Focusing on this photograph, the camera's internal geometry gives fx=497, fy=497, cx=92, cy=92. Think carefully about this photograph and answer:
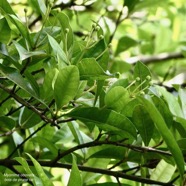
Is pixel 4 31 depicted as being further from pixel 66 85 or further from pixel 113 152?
pixel 113 152

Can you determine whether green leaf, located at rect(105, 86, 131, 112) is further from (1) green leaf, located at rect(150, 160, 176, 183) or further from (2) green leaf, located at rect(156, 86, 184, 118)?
(1) green leaf, located at rect(150, 160, 176, 183)

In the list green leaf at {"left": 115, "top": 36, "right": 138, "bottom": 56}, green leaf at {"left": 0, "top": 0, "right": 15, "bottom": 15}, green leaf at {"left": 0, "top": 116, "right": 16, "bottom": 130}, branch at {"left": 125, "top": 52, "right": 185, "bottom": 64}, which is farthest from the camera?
Result: branch at {"left": 125, "top": 52, "right": 185, "bottom": 64}

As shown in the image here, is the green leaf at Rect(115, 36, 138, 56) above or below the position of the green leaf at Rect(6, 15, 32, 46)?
below

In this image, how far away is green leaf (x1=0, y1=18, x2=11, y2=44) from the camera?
2.98ft

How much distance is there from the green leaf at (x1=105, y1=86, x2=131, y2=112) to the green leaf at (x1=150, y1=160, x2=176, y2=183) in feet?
0.67

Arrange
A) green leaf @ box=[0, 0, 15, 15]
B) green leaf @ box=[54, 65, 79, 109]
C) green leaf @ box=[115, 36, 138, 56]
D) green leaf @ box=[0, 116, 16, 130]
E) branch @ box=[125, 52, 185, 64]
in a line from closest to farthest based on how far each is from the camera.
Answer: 1. green leaf @ box=[54, 65, 79, 109]
2. green leaf @ box=[0, 0, 15, 15]
3. green leaf @ box=[0, 116, 16, 130]
4. green leaf @ box=[115, 36, 138, 56]
5. branch @ box=[125, 52, 185, 64]

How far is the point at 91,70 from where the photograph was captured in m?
0.82

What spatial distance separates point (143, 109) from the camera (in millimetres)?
898

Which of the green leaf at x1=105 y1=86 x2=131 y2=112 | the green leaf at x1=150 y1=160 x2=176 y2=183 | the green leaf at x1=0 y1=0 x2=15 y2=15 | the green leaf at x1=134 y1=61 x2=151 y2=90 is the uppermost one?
the green leaf at x1=0 y1=0 x2=15 y2=15

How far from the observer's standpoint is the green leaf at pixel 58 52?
2.60 ft

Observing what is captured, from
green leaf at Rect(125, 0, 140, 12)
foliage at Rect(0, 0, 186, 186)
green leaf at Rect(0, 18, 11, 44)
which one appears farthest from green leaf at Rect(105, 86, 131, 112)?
green leaf at Rect(125, 0, 140, 12)

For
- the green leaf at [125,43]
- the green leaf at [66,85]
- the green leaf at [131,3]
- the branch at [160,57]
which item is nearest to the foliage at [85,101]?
the green leaf at [66,85]

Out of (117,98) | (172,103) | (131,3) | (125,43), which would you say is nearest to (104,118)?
(117,98)

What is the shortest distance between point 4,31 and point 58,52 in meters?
0.16
